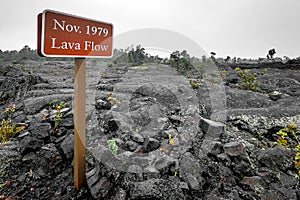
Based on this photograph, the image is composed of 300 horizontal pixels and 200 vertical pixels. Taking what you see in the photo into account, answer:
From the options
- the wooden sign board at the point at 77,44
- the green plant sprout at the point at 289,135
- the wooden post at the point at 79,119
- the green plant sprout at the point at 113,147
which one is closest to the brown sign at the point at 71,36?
the wooden sign board at the point at 77,44

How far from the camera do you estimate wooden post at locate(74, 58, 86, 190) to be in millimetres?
2477

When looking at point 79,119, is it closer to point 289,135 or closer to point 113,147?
point 113,147

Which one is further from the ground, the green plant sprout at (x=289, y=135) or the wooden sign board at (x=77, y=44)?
the wooden sign board at (x=77, y=44)

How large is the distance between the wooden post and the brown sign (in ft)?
0.67

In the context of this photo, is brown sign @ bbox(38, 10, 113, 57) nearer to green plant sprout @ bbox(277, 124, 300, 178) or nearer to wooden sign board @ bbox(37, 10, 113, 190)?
wooden sign board @ bbox(37, 10, 113, 190)

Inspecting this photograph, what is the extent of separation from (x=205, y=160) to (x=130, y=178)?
49.0 inches

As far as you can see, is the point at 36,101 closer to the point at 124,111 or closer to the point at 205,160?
the point at 124,111

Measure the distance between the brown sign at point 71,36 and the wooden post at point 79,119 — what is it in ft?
0.67

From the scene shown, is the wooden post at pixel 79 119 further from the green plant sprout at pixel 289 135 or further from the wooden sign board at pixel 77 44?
the green plant sprout at pixel 289 135

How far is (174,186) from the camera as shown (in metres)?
2.71

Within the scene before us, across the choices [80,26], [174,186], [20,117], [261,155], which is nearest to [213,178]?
[174,186]

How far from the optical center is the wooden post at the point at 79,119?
2.48 metres

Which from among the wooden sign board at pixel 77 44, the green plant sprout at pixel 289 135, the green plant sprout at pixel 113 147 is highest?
the wooden sign board at pixel 77 44

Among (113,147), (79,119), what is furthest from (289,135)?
(79,119)
